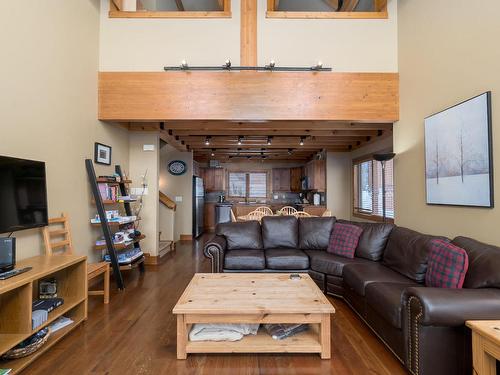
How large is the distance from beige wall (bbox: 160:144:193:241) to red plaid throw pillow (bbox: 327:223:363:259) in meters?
4.09

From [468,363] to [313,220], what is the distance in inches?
96.8

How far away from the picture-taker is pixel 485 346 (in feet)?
4.70

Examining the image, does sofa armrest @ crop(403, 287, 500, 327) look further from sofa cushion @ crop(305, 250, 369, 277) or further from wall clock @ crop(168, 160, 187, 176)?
wall clock @ crop(168, 160, 187, 176)

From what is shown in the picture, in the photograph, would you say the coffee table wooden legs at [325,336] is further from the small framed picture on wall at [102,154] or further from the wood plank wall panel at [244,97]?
the small framed picture on wall at [102,154]

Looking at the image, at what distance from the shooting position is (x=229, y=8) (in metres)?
3.87

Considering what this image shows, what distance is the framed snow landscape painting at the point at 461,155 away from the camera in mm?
2322

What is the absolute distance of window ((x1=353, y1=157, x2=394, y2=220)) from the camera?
5.20 m

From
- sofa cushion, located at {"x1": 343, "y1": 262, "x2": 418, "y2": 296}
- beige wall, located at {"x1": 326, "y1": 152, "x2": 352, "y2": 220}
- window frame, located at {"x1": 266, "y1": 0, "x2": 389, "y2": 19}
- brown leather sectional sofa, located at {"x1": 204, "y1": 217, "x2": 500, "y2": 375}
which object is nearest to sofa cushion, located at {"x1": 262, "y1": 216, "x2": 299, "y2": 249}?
brown leather sectional sofa, located at {"x1": 204, "y1": 217, "x2": 500, "y2": 375}

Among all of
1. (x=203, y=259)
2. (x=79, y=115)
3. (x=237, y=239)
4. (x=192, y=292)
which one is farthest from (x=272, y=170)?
(x=192, y=292)

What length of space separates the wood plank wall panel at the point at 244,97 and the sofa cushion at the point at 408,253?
5.67 ft

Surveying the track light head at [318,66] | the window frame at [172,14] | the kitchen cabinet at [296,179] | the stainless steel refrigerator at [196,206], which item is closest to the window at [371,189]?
the track light head at [318,66]

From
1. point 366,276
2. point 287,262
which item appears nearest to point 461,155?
point 366,276

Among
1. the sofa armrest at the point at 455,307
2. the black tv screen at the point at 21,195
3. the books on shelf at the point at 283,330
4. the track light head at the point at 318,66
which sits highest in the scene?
the track light head at the point at 318,66

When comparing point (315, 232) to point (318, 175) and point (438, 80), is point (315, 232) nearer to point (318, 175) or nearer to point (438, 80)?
point (438, 80)
